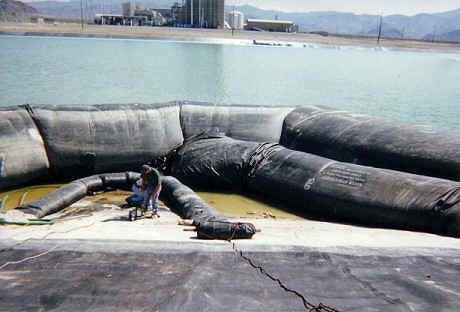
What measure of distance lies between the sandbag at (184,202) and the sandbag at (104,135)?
1.35 metres

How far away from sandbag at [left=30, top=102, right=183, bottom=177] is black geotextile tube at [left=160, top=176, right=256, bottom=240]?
4.43 ft

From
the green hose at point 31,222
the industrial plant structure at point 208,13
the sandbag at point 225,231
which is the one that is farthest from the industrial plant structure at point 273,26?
the sandbag at point 225,231

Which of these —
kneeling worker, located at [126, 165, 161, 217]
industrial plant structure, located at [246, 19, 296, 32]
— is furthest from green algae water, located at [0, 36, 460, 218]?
industrial plant structure, located at [246, 19, 296, 32]

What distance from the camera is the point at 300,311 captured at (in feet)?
10.8


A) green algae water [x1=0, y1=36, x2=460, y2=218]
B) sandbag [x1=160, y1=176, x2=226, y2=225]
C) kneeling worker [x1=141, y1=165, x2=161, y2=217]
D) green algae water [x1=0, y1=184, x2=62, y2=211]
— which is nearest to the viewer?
A: sandbag [x1=160, y1=176, x2=226, y2=225]

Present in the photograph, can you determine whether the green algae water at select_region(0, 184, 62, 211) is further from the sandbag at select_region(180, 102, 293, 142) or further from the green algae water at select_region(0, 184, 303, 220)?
the sandbag at select_region(180, 102, 293, 142)

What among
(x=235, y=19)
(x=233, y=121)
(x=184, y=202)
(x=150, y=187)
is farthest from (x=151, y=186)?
(x=235, y=19)

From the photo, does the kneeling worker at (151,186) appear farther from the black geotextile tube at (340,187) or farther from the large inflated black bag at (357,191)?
the large inflated black bag at (357,191)

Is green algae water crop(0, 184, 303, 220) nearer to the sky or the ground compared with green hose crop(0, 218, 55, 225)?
nearer to the ground

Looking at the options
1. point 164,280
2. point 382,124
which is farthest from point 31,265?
point 382,124

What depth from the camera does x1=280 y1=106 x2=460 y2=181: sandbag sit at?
25.4 feet

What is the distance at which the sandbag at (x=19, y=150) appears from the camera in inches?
326

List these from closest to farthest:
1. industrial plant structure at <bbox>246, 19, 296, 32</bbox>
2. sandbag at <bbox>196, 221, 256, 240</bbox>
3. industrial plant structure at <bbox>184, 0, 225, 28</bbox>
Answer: sandbag at <bbox>196, 221, 256, 240</bbox> → industrial plant structure at <bbox>184, 0, 225, 28</bbox> → industrial plant structure at <bbox>246, 19, 296, 32</bbox>

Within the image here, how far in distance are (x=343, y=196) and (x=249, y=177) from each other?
6.64 feet
